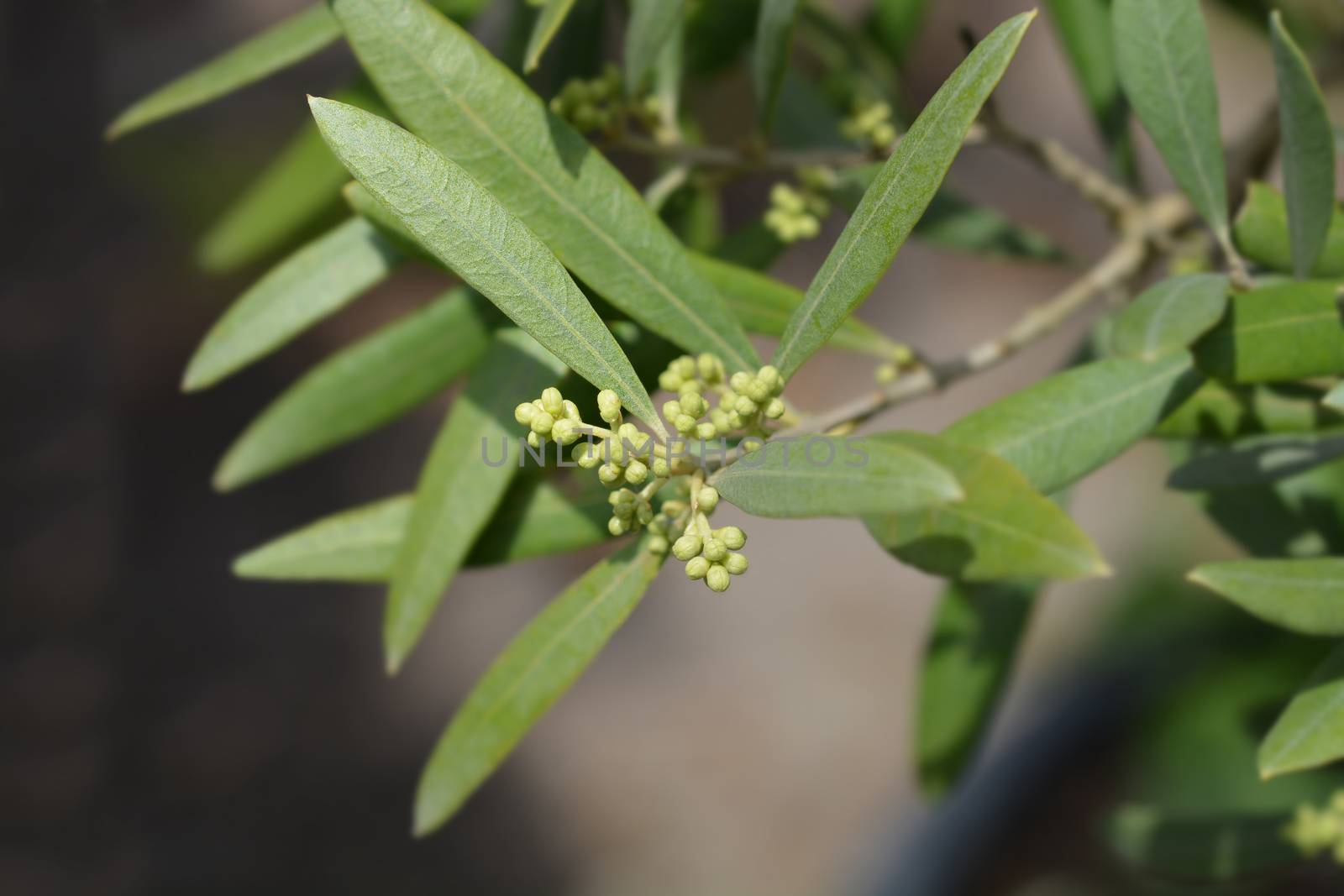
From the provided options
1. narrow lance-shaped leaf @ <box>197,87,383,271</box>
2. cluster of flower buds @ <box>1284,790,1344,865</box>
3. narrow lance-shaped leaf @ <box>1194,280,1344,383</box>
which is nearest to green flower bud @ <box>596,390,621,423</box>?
narrow lance-shaped leaf @ <box>1194,280,1344,383</box>

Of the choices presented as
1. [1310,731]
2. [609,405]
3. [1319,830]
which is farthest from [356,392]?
[1319,830]

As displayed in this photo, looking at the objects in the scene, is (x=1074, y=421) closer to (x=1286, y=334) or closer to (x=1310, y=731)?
(x=1286, y=334)

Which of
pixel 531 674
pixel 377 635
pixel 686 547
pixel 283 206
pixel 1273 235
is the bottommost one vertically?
pixel 377 635

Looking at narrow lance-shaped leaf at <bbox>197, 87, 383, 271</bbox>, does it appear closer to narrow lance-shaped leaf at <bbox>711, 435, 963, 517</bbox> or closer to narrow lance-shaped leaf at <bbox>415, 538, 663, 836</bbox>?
narrow lance-shaped leaf at <bbox>415, 538, 663, 836</bbox>

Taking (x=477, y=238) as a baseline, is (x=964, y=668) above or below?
below

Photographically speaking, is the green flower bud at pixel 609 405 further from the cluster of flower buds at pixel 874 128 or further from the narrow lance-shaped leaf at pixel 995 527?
the cluster of flower buds at pixel 874 128

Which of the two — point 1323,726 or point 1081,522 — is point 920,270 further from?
point 1323,726
